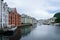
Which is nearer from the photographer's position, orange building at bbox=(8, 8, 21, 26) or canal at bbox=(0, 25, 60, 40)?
canal at bbox=(0, 25, 60, 40)

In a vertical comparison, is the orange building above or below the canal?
above

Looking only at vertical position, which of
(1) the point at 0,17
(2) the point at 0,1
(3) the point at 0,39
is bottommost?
(3) the point at 0,39

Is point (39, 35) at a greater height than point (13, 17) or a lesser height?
lesser

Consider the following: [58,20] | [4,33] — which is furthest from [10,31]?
[58,20]

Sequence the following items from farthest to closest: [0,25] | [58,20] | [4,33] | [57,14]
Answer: [57,14]
[58,20]
[0,25]
[4,33]

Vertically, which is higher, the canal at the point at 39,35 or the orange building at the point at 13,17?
the orange building at the point at 13,17

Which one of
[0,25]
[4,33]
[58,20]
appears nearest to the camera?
[4,33]

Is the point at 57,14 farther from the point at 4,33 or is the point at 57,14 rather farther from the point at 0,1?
the point at 4,33

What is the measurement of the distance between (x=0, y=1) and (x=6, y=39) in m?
21.4

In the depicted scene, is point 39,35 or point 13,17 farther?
point 13,17

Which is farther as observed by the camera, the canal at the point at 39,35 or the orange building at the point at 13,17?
the orange building at the point at 13,17

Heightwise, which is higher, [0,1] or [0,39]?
[0,1]

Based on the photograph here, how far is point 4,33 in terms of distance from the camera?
38.5 m

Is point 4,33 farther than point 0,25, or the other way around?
point 0,25
